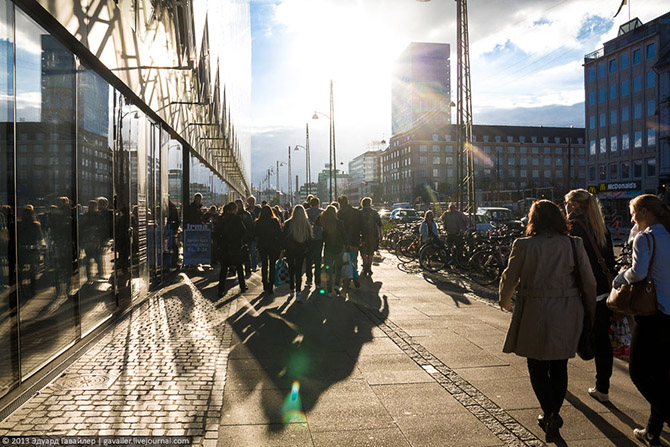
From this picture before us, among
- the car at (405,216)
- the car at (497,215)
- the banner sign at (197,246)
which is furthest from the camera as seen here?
the car at (405,216)

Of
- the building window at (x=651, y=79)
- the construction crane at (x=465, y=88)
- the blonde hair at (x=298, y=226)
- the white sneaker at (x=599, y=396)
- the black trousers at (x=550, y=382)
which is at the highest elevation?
the building window at (x=651, y=79)

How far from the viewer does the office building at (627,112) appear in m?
50.7

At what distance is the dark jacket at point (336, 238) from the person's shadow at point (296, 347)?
1.10m

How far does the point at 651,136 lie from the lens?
52.7m

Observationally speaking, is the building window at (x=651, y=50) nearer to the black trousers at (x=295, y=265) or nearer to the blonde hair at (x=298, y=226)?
the blonde hair at (x=298, y=226)

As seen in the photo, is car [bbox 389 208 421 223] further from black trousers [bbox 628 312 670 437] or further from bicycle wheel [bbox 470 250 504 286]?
black trousers [bbox 628 312 670 437]

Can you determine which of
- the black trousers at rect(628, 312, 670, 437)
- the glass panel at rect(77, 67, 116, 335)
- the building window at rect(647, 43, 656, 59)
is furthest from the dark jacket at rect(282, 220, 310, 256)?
the building window at rect(647, 43, 656, 59)

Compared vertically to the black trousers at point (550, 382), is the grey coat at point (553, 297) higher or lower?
higher

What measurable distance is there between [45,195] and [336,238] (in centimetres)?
604

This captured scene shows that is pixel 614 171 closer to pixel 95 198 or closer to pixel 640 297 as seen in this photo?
pixel 95 198

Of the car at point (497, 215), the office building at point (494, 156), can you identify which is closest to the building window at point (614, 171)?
the car at point (497, 215)

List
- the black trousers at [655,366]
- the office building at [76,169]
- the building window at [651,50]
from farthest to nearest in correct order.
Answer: the building window at [651,50] → the office building at [76,169] → the black trousers at [655,366]

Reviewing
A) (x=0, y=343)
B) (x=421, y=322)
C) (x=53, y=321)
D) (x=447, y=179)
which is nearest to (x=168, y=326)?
(x=53, y=321)

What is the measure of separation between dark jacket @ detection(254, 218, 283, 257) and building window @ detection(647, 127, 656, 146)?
172ft
